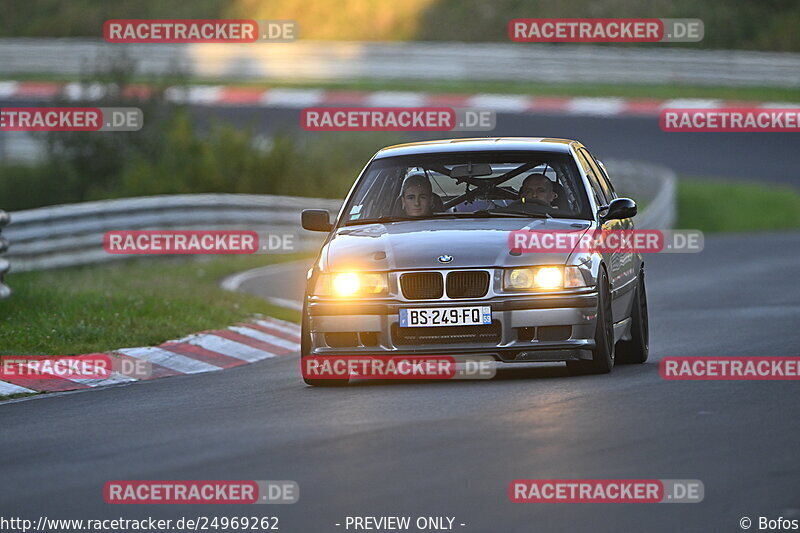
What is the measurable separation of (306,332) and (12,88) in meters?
35.1

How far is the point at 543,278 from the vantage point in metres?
10.6

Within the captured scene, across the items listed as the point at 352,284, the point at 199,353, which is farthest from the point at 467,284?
the point at 199,353

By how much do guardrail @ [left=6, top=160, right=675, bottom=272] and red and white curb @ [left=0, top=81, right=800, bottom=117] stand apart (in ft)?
24.5

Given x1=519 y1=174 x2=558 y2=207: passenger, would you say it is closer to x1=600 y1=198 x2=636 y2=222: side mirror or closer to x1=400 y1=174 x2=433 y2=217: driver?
x1=600 y1=198 x2=636 y2=222: side mirror

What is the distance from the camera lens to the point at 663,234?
101ft

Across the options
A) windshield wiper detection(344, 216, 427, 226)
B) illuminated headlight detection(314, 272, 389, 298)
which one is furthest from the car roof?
illuminated headlight detection(314, 272, 389, 298)

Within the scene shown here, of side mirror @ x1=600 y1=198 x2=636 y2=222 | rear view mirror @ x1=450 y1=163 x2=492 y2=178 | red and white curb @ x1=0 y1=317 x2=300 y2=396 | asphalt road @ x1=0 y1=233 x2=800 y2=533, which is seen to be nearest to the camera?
asphalt road @ x1=0 y1=233 x2=800 y2=533

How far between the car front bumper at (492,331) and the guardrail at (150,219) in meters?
12.2

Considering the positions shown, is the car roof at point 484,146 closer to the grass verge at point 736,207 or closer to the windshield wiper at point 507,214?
the windshield wiper at point 507,214

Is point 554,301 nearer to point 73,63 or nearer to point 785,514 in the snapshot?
point 785,514

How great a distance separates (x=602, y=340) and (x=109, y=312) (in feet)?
20.8

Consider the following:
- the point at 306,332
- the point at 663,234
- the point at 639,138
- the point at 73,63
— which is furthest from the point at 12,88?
the point at 306,332

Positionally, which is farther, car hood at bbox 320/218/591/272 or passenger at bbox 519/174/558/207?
passenger at bbox 519/174/558/207

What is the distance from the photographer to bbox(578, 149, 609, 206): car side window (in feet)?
39.8
